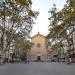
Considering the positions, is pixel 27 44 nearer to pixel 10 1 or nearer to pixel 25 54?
pixel 25 54

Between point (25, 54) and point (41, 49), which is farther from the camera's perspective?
point (41, 49)

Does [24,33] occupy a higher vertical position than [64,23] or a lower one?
higher

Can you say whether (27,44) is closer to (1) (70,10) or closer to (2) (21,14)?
(2) (21,14)

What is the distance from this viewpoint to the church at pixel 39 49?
11409 cm

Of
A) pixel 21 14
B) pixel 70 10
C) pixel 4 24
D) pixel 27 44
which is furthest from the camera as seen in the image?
pixel 27 44

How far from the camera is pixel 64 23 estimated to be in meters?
15.0

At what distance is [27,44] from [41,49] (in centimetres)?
4381

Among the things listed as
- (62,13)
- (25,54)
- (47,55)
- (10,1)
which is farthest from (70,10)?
(47,55)

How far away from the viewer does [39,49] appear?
380ft

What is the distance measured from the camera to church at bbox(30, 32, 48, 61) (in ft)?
374

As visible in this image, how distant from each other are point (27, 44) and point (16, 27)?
1360 inches

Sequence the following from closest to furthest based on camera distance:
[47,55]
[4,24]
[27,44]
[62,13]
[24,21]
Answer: [62,13], [24,21], [4,24], [27,44], [47,55]

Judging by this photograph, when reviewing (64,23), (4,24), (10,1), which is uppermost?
(4,24)

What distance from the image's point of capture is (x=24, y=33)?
41125 mm
